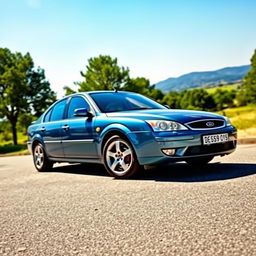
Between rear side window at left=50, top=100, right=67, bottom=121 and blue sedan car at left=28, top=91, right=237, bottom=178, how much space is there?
2cm

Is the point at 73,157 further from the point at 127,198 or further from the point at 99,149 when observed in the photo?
the point at 127,198

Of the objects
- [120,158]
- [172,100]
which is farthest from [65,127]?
[172,100]

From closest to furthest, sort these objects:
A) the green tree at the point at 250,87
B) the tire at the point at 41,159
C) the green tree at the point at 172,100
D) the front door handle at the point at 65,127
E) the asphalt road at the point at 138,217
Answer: the asphalt road at the point at 138,217 → the front door handle at the point at 65,127 → the tire at the point at 41,159 → the green tree at the point at 250,87 → the green tree at the point at 172,100

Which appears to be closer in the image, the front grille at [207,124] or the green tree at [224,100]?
the front grille at [207,124]

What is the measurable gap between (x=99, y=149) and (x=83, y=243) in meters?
3.42

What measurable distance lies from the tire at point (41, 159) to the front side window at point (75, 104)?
54.0 inches

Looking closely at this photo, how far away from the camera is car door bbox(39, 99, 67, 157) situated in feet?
23.3

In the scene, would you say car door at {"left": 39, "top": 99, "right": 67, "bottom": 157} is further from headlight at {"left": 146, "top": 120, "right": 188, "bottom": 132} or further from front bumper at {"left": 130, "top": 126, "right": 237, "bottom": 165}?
headlight at {"left": 146, "top": 120, "right": 188, "bottom": 132}

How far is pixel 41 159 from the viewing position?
7910mm

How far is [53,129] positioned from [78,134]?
106cm

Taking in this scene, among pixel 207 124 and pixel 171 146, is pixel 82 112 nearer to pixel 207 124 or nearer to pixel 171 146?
pixel 171 146

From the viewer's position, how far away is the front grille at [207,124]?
17.0ft

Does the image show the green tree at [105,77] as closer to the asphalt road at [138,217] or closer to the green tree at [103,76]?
the green tree at [103,76]

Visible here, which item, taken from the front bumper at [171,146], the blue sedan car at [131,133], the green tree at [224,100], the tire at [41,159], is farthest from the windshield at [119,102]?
the green tree at [224,100]
